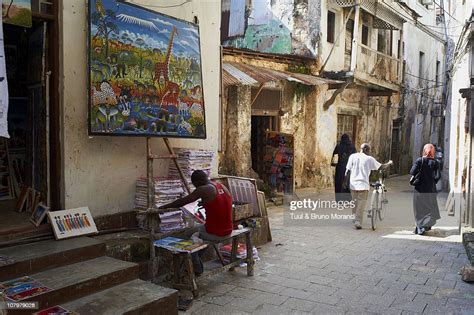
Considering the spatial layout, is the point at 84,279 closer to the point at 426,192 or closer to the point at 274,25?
the point at 426,192

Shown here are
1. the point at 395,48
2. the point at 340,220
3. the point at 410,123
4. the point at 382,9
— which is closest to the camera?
the point at 340,220

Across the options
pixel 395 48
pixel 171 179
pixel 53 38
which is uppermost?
pixel 395 48

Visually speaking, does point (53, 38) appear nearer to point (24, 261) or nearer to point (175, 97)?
point (175, 97)

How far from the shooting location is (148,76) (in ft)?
16.9

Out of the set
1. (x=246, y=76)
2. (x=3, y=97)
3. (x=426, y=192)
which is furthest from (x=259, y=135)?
(x=3, y=97)

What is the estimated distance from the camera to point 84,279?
3740 mm

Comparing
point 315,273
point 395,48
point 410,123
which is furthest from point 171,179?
point 410,123

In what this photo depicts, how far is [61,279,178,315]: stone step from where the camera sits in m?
3.48

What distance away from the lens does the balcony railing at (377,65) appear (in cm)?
1496

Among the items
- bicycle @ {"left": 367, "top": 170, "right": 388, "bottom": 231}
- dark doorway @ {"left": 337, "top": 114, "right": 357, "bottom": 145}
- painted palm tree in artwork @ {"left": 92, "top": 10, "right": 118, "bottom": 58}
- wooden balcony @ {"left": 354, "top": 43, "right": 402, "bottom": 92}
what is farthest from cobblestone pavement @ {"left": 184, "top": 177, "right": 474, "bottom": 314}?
wooden balcony @ {"left": 354, "top": 43, "right": 402, "bottom": 92}

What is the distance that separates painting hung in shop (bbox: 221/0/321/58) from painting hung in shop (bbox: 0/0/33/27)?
971 cm

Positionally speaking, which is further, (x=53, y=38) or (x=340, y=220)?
(x=340, y=220)

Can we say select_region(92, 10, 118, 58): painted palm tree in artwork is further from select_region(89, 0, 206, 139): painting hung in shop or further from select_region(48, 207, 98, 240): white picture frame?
select_region(48, 207, 98, 240): white picture frame

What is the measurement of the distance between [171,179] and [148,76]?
152cm
